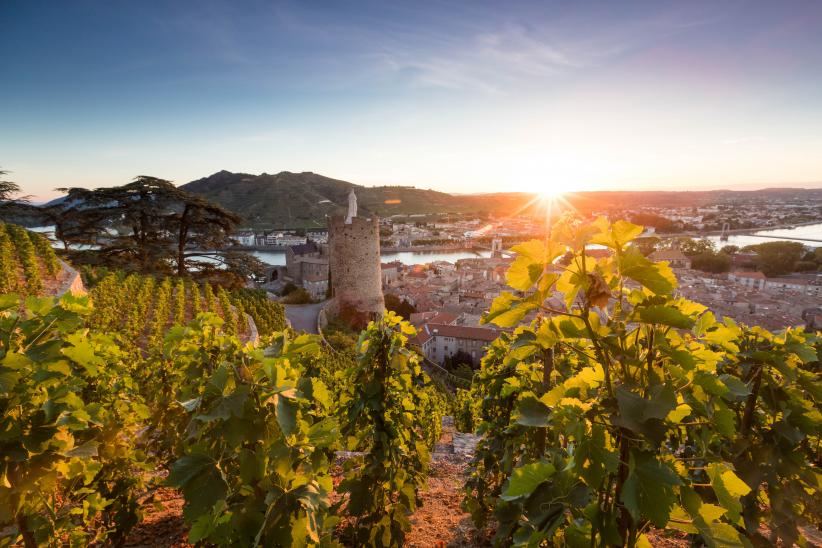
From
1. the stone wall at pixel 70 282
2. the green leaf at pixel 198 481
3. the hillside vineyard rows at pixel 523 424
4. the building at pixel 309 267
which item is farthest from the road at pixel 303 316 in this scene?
the green leaf at pixel 198 481

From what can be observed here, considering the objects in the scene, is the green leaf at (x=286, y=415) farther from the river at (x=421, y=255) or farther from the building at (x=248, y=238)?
the building at (x=248, y=238)

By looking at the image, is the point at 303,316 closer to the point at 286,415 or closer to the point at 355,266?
the point at 355,266

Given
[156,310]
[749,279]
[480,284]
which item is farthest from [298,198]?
[156,310]

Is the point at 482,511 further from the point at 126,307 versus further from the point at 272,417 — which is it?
the point at 126,307

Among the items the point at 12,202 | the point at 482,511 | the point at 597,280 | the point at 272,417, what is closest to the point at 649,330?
the point at 597,280

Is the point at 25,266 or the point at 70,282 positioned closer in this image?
the point at 70,282

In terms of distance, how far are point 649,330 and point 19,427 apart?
267cm

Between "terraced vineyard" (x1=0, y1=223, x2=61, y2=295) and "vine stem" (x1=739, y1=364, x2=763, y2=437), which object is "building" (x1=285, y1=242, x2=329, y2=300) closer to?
"terraced vineyard" (x1=0, y1=223, x2=61, y2=295)

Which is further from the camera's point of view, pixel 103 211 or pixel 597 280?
pixel 103 211

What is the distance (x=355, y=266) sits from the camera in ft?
75.6

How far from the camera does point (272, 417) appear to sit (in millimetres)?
2006

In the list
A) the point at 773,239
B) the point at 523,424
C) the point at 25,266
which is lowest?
the point at 773,239

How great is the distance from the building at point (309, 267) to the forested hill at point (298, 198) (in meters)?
54.1

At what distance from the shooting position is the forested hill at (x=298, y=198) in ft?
393
